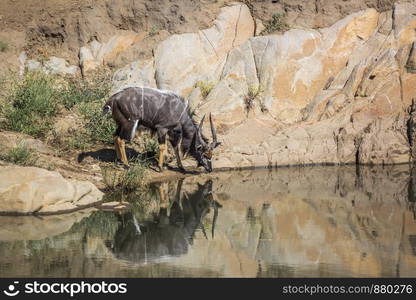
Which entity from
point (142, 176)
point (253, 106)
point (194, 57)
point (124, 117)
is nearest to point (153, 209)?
point (142, 176)

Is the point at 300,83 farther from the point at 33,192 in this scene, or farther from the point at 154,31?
the point at 33,192

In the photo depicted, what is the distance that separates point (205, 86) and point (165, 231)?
8114 millimetres

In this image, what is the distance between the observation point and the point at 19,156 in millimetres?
12492

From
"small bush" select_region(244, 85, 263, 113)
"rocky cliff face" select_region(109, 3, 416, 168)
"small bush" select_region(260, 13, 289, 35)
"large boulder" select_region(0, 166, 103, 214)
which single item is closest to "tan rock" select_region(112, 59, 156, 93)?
"rocky cliff face" select_region(109, 3, 416, 168)

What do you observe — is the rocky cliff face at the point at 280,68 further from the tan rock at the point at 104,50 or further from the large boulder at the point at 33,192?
the large boulder at the point at 33,192

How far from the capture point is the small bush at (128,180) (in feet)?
41.1

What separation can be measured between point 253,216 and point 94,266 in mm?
3421

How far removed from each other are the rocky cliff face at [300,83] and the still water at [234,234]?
1.94 m

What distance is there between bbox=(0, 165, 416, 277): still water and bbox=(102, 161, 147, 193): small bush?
356mm

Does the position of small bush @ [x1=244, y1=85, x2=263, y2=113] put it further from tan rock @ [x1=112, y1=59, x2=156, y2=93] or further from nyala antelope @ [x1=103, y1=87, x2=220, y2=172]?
tan rock @ [x1=112, y1=59, x2=156, y2=93]

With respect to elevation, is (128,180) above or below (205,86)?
below

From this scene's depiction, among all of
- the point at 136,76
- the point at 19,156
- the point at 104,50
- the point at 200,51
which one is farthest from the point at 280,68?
the point at 19,156

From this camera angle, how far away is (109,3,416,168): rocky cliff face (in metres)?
15.5

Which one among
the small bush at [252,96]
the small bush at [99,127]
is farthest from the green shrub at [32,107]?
the small bush at [252,96]
